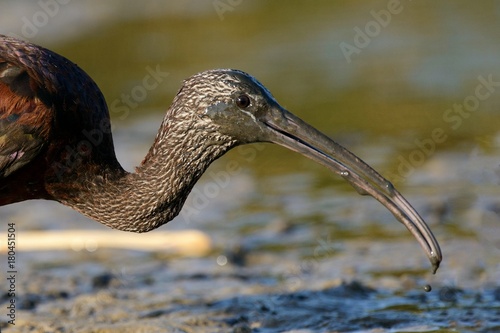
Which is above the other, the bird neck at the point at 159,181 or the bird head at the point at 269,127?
the bird head at the point at 269,127

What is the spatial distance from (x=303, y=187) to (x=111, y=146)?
4.33 metres

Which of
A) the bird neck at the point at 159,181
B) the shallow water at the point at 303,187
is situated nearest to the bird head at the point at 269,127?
the bird neck at the point at 159,181

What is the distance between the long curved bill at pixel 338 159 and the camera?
679cm

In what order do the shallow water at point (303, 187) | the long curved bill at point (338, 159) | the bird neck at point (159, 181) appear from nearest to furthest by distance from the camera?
the long curved bill at point (338, 159) < the bird neck at point (159, 181) < the shallow water at point (303, 187)

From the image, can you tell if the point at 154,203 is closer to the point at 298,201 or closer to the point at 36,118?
the point at 36,118

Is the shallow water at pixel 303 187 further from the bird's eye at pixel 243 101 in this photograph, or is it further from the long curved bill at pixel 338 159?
the bird's eye at pixel 243 101

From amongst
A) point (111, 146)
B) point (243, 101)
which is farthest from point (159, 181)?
point (243, 101)

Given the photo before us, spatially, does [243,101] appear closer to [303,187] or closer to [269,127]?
[269,127]

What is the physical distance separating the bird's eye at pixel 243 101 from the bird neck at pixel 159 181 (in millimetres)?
270

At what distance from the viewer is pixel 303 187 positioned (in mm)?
11438

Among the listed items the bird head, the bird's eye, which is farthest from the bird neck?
the bird's eye

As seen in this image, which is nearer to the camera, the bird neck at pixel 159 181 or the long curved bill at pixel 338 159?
the long curved bill at pixel 338 159

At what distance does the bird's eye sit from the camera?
6.79 metres

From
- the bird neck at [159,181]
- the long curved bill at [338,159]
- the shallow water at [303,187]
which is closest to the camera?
the long curved bill at [338,159]
